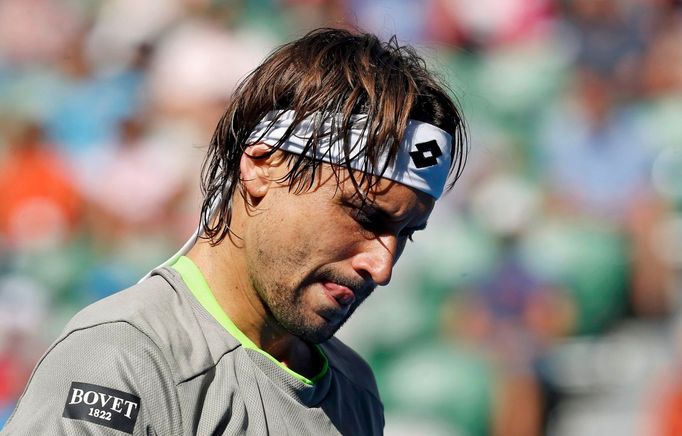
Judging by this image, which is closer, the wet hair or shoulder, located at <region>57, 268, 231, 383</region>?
shoulder, located at <region>57, 268, 231, 383</region>

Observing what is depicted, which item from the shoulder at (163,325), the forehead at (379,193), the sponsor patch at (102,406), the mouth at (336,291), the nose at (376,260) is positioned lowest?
the sponsor patch at (102,406)

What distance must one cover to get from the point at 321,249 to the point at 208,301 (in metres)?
0.24

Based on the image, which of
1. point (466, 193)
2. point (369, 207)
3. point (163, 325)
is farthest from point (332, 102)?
point (466, 193)

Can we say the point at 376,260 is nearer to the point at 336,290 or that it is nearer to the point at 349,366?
the point at 336,290

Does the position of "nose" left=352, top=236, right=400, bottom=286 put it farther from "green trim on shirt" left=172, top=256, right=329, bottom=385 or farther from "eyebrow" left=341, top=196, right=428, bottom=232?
"green trim on shirt" left=172, top=256, right=329, bottom=385

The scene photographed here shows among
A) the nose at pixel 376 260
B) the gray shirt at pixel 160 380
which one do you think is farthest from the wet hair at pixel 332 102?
the gray shirt at pixel 160 380

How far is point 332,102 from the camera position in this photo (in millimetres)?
1981

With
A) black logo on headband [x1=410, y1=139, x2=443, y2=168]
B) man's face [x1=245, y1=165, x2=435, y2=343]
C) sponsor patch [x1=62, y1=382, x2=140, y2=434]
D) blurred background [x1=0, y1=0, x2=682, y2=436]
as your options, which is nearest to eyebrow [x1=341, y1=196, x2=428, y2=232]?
man's face [x1=245, y1=165, x2=435, y2=343]

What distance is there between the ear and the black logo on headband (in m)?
0.27

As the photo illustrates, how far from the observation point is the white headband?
76.7 inches

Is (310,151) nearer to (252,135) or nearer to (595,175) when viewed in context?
(252,135)

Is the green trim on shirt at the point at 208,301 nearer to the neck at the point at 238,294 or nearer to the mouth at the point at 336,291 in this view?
the neck at the point at 238,294

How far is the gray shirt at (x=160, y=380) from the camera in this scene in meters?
1.61

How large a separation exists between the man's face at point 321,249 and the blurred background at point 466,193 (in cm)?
253
